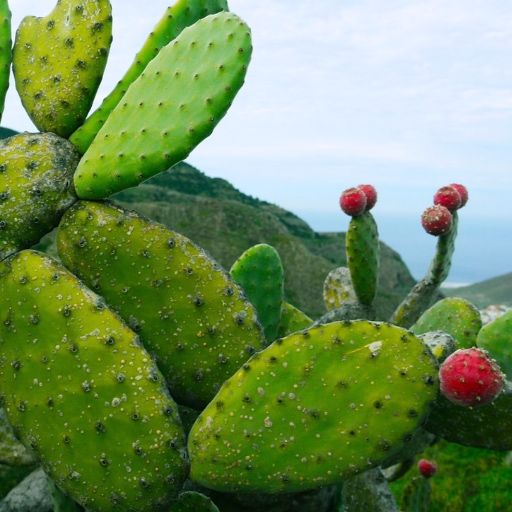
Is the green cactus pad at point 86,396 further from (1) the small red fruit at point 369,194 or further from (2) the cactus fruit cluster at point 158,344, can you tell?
(1) the small red fruit at point 369,194

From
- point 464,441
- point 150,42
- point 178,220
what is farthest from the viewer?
point 178,220

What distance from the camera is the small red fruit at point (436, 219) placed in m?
2.59

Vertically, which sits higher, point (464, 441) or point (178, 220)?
point (464, 441)

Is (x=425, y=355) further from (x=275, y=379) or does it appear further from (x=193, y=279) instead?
(x=193, y=279)

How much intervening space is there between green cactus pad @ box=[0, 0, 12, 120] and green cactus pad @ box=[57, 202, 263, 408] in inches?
26.3

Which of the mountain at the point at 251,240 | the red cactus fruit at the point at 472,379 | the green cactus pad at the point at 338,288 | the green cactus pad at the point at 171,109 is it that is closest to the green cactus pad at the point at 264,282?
the green cactus pad at the point at 171,109

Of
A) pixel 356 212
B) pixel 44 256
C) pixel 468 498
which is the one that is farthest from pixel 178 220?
pixel 44 256

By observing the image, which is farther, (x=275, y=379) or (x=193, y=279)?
(x=193, y=279)

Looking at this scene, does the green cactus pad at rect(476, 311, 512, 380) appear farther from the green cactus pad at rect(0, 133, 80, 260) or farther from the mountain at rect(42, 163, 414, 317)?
the mountain at rect(42, 163, 414, 317)

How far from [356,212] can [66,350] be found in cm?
136

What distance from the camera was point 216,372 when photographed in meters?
1.98

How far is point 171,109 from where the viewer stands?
6.51 feet

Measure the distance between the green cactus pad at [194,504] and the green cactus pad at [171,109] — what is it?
0.88 m

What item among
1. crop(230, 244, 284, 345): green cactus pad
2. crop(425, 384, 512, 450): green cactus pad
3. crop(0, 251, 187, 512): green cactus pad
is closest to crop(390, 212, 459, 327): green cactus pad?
crop(230, 244, 284, 345): green cactus pad
